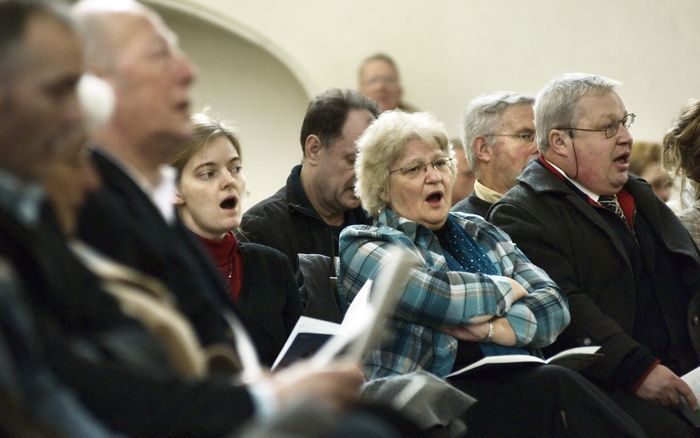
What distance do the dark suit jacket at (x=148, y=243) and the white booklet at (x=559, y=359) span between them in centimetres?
132

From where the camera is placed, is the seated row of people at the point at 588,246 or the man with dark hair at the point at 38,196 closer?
the man with dark hair at the point at 38,196

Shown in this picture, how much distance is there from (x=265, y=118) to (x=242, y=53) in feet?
1.53

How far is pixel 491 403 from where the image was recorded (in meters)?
3.57

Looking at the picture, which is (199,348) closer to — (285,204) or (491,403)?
(491,403)

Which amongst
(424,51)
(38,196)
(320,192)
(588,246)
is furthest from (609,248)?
(424,51)

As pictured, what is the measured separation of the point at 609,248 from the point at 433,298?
0.87 metres

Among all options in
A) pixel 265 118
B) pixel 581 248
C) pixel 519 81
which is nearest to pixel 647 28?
pixel 519 81

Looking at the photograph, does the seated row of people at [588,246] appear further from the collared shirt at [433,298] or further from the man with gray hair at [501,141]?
the man with gray hair at [501,141]

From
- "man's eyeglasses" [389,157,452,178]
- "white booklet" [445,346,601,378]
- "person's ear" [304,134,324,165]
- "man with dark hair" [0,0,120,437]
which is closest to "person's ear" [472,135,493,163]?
"person's ear" [304,134,324,165]

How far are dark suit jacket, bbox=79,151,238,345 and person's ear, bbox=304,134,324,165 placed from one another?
235 cm

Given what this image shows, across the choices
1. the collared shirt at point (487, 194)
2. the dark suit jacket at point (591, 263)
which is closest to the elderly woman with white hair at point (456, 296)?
the dark suit jacket at point (591, 263)

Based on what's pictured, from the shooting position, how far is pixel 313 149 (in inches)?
→ 186

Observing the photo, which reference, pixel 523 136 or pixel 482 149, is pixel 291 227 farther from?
pixel 523 136

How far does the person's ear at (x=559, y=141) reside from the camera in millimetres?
4512
